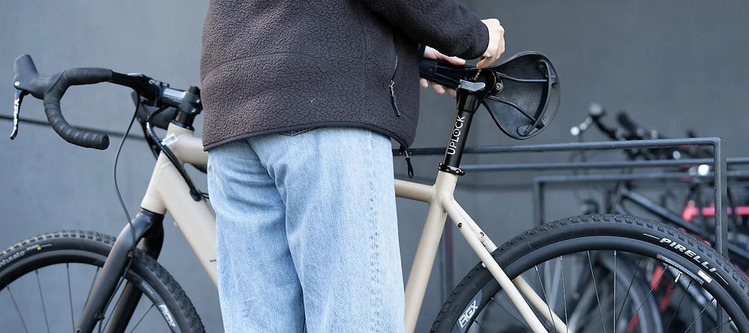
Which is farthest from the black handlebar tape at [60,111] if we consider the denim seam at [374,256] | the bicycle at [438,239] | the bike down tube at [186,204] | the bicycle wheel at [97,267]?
the denim seam at [374,256]

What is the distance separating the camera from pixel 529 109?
164 cm

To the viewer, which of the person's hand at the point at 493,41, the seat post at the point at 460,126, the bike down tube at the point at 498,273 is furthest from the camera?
the seat post at the point at 460,126

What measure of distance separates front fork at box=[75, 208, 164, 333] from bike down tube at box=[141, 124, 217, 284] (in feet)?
0.14

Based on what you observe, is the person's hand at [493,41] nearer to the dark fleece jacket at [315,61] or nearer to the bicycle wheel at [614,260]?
the dark fleece jacket at [315,61]

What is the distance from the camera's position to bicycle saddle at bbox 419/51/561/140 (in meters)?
1.62

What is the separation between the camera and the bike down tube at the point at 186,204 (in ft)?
5.66

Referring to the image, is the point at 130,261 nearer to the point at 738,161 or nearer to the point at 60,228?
the point at 60,228

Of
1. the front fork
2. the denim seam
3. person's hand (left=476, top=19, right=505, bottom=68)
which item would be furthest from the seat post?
the front fork

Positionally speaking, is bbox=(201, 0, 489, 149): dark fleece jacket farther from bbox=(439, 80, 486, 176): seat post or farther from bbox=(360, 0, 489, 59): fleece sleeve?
bbox=(439, 80, 486, 176): seat post

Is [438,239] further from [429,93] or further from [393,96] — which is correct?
[429,93]

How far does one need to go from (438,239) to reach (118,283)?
72cm

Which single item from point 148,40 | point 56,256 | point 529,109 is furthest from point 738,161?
point 148,40

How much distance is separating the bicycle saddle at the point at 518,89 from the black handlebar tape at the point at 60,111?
2.24 ft

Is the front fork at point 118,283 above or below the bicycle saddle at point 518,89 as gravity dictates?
below
